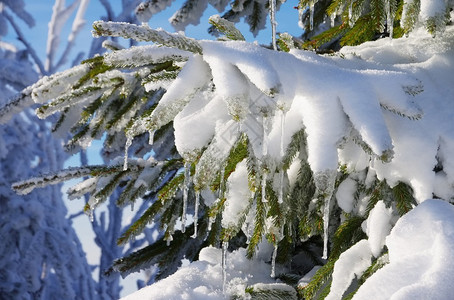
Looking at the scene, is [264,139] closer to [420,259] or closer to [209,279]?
[420,259]

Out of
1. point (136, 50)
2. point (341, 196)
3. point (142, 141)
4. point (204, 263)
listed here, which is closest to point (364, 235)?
point (341, 196)

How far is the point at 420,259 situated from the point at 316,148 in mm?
316

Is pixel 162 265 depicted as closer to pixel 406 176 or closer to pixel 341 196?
pixel 341 196

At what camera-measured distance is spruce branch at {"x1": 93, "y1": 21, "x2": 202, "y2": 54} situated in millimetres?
993

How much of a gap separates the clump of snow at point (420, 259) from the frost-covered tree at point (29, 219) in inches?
274

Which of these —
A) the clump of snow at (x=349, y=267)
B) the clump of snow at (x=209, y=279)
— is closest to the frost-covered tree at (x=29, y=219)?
the clump of snow at (x=209, y=279)

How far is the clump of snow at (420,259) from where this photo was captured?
2.87 feet

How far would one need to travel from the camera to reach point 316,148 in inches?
40.9

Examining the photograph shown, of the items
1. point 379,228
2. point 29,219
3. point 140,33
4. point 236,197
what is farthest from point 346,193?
point 29,219

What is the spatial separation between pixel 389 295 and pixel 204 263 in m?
0.76

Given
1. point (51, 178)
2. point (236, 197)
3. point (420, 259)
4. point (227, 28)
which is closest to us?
point (420, 259)

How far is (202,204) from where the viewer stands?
261cm

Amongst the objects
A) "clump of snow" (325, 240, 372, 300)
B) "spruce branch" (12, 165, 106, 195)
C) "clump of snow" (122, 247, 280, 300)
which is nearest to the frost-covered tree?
"spruce branch" (12, 165, 106, 195)

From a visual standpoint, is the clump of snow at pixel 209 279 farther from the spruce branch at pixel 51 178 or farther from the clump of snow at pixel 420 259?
the spruce branch at pixel 51 178
